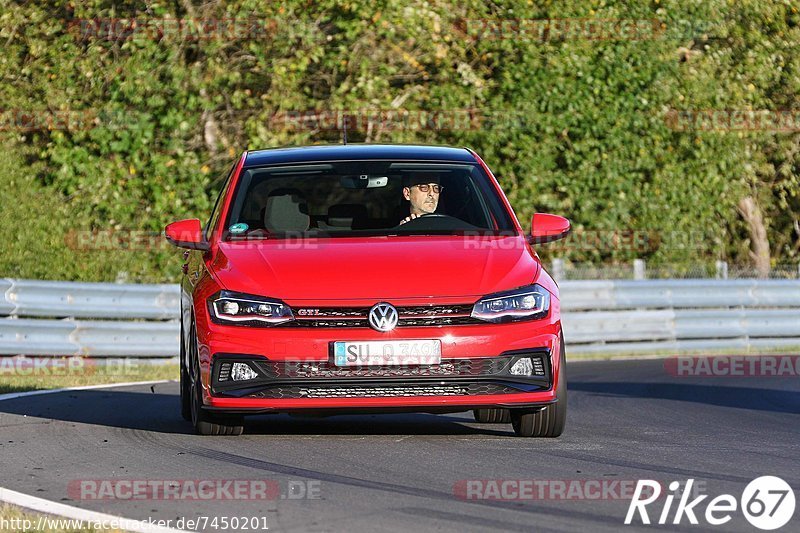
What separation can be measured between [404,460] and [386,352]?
23.4 inches

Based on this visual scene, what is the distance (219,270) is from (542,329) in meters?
1.75

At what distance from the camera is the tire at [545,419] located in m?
8.48

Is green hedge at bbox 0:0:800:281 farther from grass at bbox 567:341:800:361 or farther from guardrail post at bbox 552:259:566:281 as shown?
grass at bbox 567:341:800:361

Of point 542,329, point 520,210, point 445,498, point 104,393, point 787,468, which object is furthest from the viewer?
point 520,210

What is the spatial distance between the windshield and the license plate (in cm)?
107

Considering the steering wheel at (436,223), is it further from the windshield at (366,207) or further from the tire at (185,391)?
the tire at (185,391)

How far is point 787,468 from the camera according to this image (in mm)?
7406

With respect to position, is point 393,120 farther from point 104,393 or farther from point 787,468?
point 787,468

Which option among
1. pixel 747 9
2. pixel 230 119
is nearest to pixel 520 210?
pixel 230 119

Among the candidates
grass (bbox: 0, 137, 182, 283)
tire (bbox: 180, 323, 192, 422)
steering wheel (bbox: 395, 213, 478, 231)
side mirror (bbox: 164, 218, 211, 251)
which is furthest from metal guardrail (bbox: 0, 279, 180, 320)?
steering wheel (bbox: 395, 213, 478, 231)

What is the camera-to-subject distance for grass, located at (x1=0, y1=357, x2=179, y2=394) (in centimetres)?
1410

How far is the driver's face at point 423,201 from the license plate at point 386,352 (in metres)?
1.54

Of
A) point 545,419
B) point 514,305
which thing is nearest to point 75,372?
point 545,419

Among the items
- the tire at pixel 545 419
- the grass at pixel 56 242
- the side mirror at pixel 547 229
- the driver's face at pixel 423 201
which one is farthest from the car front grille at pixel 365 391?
the grass at pixel 56 242
